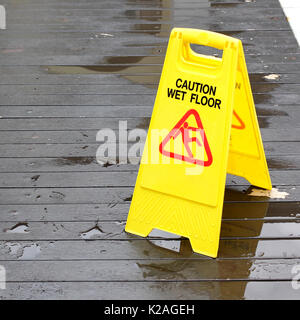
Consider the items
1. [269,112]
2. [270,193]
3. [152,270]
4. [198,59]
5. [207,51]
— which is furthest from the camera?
[207,51]

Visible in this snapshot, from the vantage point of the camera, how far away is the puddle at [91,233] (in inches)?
131

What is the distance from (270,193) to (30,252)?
4.43 feet

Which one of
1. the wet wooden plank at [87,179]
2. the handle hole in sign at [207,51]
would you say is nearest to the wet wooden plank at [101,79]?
the handle hole in sign at [207,51]

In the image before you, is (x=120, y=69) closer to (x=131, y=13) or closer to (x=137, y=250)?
(x=131, y=13)

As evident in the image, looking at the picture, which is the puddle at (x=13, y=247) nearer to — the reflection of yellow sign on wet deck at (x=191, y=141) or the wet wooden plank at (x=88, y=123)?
the reflection of yellow sign on wet deck at (x=191, y=141)

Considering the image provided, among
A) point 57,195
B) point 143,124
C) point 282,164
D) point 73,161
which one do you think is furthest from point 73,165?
point 282,164

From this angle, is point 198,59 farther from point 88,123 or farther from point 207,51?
point 207,51

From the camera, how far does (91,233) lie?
336 centimetres

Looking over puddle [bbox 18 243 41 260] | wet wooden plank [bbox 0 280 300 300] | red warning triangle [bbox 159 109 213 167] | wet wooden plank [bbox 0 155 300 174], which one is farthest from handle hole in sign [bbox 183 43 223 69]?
puddle [bbox 18 243 41 260]

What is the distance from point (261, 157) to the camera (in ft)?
11.5

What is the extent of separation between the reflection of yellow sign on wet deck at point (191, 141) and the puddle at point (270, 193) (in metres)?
0.50

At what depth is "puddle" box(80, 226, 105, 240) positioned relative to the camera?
11.0 ft
